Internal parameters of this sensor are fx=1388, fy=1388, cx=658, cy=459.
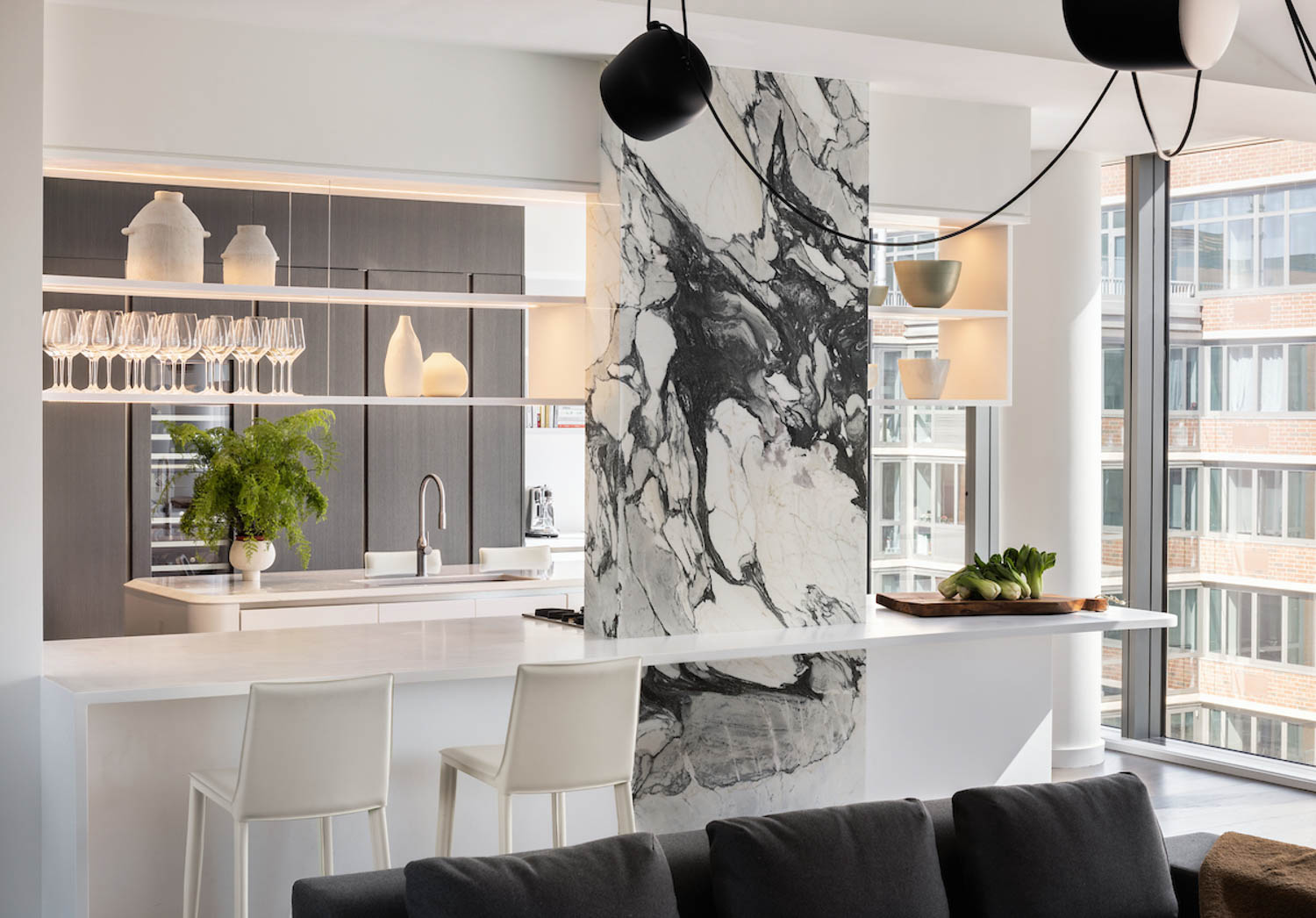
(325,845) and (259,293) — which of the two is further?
(259,293)

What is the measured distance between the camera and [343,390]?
23.8 feet

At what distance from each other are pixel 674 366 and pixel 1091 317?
2.60 metres

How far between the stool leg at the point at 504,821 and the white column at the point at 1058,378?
3306mm

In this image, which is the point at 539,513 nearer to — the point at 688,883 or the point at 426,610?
the point at 426,610

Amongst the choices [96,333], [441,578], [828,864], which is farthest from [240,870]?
[441,578]

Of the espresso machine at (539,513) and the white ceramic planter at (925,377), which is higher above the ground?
the white ceramic planter at (925,377)

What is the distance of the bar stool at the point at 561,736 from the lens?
11.2 feet

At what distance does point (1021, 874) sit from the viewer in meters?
2.76

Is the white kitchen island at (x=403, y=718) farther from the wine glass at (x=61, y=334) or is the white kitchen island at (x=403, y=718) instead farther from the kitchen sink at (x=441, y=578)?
the kitchen sink at (x=441, y=578)

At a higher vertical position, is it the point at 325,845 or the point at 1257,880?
the point at 1257,880

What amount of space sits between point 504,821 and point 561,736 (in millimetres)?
274

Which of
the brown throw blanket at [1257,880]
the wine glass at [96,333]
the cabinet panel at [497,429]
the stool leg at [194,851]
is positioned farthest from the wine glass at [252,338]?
the cabinet panel at [497,429]

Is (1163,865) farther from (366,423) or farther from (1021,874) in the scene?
(366,423)

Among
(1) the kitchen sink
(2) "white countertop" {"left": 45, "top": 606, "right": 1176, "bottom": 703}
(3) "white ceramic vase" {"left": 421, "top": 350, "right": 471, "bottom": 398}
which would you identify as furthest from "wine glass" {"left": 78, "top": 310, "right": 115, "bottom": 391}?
(1) the kitchen sink
